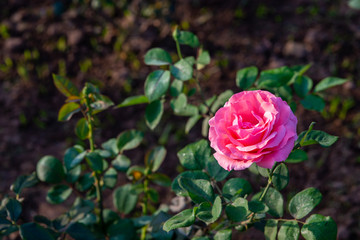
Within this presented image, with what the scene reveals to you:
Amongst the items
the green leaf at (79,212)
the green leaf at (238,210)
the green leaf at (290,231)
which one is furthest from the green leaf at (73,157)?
the green leaf at (290,231)

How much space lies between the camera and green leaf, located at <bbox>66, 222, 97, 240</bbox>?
1343 millimetres

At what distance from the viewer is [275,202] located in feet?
3.69

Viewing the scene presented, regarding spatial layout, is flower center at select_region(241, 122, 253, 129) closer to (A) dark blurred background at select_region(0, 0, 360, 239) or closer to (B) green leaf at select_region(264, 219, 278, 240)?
(B) green leaf at select_region(264, 219, 278, 240)

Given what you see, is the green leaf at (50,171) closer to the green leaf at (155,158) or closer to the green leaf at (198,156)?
the green leaf at (155,158)

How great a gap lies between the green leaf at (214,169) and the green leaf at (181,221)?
0.19 m

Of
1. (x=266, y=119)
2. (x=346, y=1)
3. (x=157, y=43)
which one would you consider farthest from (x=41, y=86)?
Result: (x=346, y=1)

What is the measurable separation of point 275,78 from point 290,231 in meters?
0.50

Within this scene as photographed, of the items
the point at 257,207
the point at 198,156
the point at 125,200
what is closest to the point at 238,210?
the point at 257,207

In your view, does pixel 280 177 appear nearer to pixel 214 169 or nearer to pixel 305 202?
pixel 305 202

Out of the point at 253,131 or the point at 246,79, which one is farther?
the point at 246,79

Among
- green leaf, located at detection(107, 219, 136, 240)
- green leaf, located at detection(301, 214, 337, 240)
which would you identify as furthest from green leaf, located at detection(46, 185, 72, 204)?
green leaf, located at detection(301, 214, 337, 240)

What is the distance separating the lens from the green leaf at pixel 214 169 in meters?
1.17

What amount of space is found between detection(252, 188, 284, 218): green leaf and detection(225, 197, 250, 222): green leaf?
17 centimetres

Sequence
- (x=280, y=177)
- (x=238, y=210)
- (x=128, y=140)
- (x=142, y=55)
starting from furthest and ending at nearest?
Answer: 1. (x=142, y=55)
2. (x=128, y=140)
3. (x=280, y=177)
4. (x=238, y=210)
